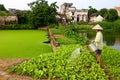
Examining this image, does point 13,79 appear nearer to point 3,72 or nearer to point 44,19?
point 3,72

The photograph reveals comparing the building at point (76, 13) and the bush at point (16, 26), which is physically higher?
the building at point (76, 13)

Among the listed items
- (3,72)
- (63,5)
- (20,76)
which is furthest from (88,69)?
(63,5)

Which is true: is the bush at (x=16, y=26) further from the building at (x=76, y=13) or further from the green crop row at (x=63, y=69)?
the green crop row at (x=63, y=69)

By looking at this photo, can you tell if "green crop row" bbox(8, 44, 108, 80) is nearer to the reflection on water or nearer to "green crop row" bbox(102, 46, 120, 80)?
"green crop row" bbox(102, 46, 120, 80)

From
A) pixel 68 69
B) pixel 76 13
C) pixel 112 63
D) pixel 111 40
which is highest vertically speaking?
pixel 76 13

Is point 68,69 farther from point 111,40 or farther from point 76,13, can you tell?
point 76,13

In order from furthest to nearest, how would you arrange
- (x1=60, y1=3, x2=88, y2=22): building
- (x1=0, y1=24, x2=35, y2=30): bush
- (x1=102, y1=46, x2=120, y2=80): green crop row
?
(x1=60, y1=3, x2=88, y2=22): building < (x1=0, y1=24, x2=35, y2=30): bush < (x1=102, y1=46, x2=120, y2=80): green crop row

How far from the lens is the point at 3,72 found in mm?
5918

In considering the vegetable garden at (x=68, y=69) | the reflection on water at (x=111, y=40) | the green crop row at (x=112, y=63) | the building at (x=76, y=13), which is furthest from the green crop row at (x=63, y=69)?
the building at (x=76, y=13)

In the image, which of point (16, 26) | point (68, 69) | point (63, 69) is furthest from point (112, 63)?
point (16, 26)

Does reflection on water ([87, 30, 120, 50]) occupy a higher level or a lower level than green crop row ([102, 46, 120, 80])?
lower

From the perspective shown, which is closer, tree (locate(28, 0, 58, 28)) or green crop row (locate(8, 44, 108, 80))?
green crop row (locate(8, 44, 108, 80))

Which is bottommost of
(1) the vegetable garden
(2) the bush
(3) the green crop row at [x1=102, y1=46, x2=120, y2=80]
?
(2) the bush

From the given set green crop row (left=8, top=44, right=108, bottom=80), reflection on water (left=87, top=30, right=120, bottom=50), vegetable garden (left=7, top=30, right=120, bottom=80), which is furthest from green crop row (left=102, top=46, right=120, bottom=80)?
reflection on water (left=87, top=30, right=120, bottom=50)
